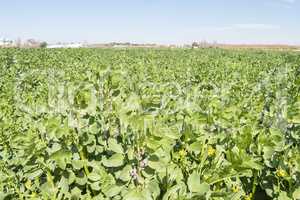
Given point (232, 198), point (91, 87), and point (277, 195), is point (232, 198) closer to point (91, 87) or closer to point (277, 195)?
point (277, 195)

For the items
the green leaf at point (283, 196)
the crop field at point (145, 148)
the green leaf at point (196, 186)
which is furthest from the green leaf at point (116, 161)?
the green leaf at point (283, 196)

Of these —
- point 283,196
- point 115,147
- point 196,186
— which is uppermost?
point 115,147

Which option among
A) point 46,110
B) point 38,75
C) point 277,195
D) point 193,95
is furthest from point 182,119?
point 38,75

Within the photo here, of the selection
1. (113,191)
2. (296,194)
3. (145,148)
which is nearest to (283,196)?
(296,194)

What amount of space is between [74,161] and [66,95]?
0.36m

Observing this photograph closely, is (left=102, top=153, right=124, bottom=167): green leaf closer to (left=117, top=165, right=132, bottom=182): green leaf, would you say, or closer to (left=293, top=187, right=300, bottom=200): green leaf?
(left=117, top=165, right=132, bottom=182): green leaf

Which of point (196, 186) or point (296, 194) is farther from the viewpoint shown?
point (296, 194)

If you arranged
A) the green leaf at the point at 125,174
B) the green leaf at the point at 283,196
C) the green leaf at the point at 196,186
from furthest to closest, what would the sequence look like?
the green leaf at the point at 283,196
the green leaf at the point at 125,174
the green leaf at the point at 196,186

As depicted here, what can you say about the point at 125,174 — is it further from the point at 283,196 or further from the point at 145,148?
the point at 283,196

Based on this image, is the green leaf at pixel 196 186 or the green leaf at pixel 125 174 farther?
the green leaf at pixel 125 174

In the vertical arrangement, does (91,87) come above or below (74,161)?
above

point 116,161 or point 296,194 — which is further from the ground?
point 116,161

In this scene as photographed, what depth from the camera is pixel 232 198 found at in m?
1.83

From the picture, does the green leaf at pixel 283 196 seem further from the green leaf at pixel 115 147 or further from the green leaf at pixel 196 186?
the green leaf at pixel 115 147
